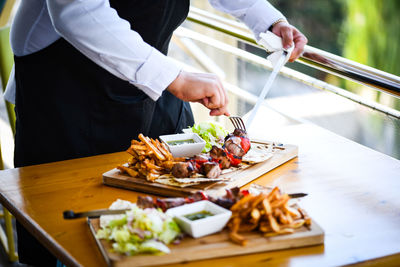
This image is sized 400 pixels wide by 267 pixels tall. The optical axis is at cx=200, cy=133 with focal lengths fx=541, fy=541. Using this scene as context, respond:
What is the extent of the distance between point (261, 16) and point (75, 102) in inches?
29.1

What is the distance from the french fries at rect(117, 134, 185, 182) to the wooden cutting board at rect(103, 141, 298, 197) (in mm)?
22

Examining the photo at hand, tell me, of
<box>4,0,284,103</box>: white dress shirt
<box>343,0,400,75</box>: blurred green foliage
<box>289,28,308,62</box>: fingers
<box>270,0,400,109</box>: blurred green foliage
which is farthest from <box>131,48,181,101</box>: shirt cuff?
<box>343,0,400,75</box>: blurred green foliage

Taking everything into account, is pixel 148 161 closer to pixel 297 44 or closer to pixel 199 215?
pixel 199 215

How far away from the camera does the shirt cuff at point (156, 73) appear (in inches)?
58.4

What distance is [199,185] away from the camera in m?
1.35

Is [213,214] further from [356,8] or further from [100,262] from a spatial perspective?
[356,8]

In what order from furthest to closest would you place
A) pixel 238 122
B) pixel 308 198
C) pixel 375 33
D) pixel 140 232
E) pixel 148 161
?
pixel 375 33 < pixel 238 122 < pixel 148 161 < pixel 308 198 < pixel 140 232

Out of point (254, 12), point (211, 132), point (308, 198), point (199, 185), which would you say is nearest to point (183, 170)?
point (199, 185)

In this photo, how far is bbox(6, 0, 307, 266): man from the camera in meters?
1.52

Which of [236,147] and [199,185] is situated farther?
[236,147]

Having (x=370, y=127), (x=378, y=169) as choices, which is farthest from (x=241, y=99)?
(x=378, y=169)

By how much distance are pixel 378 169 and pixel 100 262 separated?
870 mm

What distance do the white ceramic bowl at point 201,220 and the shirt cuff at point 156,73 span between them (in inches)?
19.2

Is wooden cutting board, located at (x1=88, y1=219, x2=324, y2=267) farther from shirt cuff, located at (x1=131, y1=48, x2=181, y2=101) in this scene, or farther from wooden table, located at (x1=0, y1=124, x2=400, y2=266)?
shirt cuff, located at (x1=131, y1=48, x2=181, y2=101)
